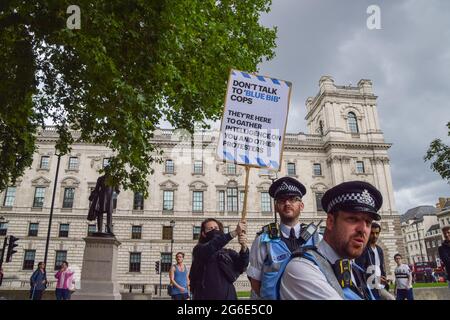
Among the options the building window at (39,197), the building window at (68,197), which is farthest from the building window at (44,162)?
the building window at (68,197)

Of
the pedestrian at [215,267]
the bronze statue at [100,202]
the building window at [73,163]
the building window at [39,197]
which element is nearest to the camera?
the pedestrian at [215,267]

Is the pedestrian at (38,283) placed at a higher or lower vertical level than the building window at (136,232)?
lower

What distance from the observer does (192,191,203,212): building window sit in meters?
40.8

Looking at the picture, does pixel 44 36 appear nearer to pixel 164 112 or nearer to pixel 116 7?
pixel 116 7

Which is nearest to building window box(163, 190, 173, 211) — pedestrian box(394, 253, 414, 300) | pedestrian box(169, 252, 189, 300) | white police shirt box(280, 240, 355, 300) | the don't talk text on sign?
pedestrian box(169, 252, 189, 300)

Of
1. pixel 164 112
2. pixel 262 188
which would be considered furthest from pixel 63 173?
pixel 164 112

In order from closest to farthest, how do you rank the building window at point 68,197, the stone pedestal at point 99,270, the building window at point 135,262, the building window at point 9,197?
1. the stone pedestal at point 99,270
2. the building window at point 135,262
3. the building window at point 9,197
4. the building window at point 68,197

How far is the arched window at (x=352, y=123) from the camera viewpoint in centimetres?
4569

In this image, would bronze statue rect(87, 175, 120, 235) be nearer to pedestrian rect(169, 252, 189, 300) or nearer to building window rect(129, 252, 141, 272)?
pedestrian rect(169, 252, 189, 300)

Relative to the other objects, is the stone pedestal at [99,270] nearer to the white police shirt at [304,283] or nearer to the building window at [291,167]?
the white police shirt at [304,283]

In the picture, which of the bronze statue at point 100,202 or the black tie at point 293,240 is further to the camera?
the bronze statue at point 100,202

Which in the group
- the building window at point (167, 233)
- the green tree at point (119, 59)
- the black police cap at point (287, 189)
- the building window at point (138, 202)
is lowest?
the black police cap at point (287, 189)

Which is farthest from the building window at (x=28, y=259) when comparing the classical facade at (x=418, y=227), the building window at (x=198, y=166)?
the classical facade at (x=418, y=227)

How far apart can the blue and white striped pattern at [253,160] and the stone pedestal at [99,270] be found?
7.64m
